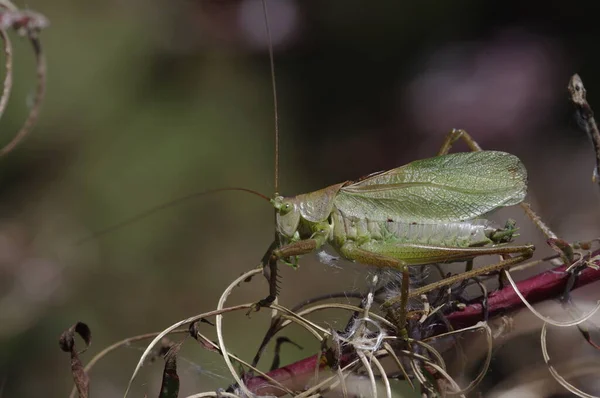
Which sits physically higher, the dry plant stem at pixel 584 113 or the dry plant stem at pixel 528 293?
the dry plant stem at pixel 584 113

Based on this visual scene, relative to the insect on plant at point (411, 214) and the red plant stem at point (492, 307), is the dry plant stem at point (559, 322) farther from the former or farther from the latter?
the insect on plant at point (411, 214)

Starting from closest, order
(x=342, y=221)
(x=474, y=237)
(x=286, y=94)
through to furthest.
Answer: (x=474, y=237) < (x=342, y=221) < (x=286, y=94)

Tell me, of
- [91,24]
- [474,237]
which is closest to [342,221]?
[474,237]

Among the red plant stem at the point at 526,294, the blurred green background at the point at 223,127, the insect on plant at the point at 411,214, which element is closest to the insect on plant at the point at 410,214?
the insect on plant at the point at 411,214

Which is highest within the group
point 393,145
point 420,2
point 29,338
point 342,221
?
point 420,2

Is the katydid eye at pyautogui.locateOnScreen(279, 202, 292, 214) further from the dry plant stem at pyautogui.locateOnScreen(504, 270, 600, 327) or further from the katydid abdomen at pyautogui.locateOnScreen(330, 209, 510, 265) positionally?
the dry plant stem at pyautogui.locateOnScreen(504, 270, 600, 327)

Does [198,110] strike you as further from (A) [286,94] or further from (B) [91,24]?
(B) [91,24]

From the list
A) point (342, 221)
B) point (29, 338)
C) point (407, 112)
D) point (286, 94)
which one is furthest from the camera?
point (286, 94)
